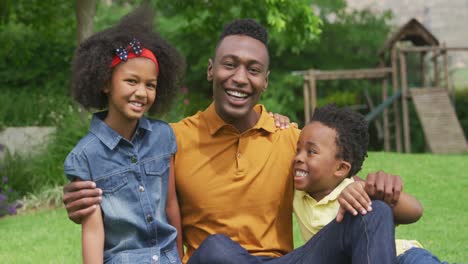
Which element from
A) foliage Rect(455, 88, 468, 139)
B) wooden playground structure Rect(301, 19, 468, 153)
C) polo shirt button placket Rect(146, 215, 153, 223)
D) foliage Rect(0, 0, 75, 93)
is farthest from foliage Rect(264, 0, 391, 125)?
polo shirt button placket Rect(146, 215, 153, 223)

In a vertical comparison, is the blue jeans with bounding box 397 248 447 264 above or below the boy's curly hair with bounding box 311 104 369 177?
below

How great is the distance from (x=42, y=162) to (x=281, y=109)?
8.16 m

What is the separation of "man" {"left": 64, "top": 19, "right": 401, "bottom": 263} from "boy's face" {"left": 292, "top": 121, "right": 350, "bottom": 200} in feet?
0.53

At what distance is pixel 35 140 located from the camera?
34.0 ft

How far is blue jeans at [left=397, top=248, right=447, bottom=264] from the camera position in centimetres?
334

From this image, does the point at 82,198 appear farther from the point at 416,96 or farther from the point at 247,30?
the point at 416,96

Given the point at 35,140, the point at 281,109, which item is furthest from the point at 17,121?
the point at 281,109

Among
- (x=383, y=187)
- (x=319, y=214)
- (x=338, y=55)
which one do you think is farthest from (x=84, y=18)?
(x=338, y=55)

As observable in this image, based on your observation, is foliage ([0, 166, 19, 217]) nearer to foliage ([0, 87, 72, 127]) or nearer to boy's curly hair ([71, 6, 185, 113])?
foliage ([0, 87, 72, 127])

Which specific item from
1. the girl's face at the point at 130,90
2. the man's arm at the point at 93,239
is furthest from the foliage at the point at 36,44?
the man's arm at the point at 93,239

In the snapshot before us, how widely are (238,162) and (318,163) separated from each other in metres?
0.39

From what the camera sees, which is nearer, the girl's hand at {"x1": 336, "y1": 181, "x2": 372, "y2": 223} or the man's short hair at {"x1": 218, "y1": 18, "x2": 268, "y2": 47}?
the girl's hand at {"x1": 336, "y1": 181, "x2": 372, "y2": 223}

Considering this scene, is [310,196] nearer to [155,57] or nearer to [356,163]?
[356,163]

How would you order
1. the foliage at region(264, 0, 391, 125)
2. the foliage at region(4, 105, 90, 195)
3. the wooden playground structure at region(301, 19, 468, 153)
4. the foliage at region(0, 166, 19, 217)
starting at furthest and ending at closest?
1. the foliage at region(264, 0, 391, 125)
2. the wooden playground structure at region(301, 19, 468, 153)
3. the foliage at region(4, 105, 90, 195)
4. the foliage at region(0, 166, 19, 217)
